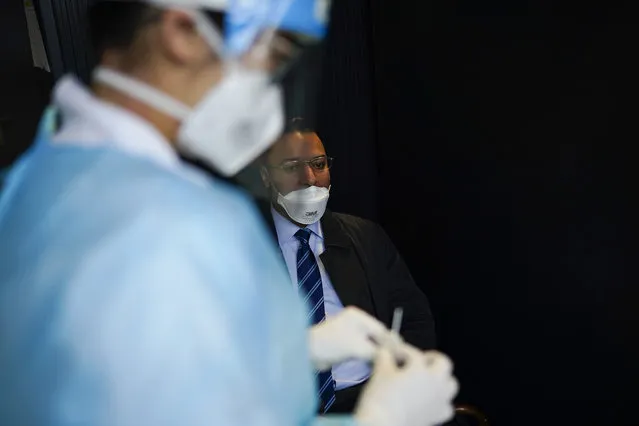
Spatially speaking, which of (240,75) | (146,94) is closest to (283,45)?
(240,75)

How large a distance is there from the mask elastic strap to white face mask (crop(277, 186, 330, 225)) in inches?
38.5

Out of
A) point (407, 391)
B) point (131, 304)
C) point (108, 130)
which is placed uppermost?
point (108, 130)

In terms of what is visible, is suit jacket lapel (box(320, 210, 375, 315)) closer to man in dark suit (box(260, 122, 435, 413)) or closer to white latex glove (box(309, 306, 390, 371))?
man in dark suit (box(260, 122, 435, 413))

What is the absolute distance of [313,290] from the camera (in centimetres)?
167

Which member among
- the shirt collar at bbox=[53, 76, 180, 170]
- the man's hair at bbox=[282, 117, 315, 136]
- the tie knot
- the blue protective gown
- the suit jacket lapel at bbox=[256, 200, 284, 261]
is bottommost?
the tie knot

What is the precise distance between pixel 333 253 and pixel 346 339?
0.80 m

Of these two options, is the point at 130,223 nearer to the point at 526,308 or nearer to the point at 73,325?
the point at 73,325

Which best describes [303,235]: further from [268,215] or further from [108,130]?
[108,130]

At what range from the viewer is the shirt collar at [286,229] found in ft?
5.67

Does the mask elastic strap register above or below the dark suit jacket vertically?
above

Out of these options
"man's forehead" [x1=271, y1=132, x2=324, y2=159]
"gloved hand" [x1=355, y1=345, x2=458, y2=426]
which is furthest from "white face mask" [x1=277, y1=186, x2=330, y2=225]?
"gloved hand" [x1=355, y1=345, x2=458, y2=426]

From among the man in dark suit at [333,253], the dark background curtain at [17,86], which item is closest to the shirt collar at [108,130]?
the man in dark suit at [333,253]

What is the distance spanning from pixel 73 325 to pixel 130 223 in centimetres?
11

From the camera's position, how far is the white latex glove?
0.94m
